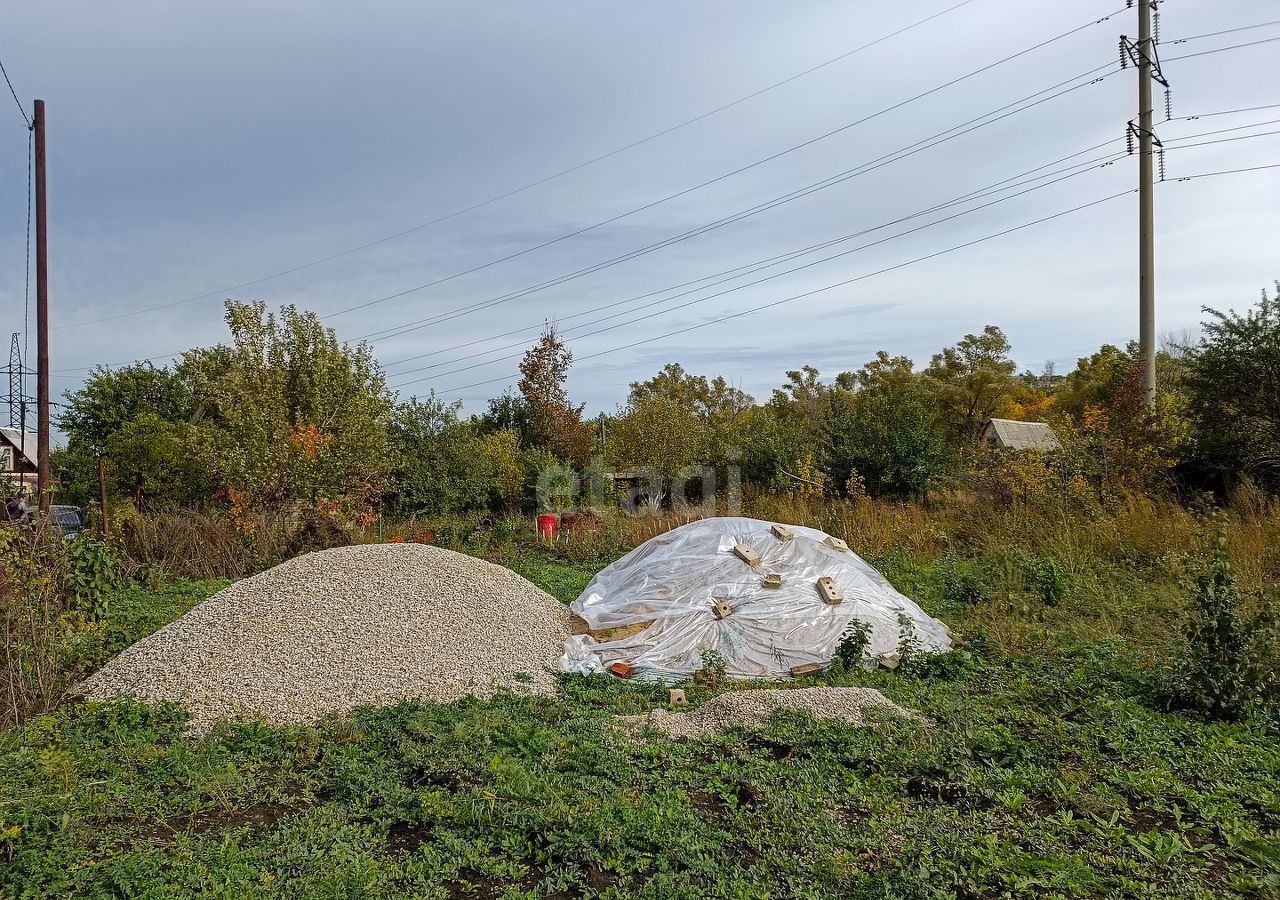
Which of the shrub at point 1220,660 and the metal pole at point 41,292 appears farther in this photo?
the metal pole at point 41,292

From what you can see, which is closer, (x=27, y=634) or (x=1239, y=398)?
(x=27, y=634)

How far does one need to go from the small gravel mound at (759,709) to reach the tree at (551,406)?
2100 cm

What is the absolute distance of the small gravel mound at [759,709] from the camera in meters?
4.66

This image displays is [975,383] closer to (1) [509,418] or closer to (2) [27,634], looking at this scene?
(1) [509,418]

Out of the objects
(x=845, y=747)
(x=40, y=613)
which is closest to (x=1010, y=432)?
(x=845, y=747)

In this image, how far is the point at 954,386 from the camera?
34.2m

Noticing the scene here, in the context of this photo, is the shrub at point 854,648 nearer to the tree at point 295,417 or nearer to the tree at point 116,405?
the tree at point 295,417

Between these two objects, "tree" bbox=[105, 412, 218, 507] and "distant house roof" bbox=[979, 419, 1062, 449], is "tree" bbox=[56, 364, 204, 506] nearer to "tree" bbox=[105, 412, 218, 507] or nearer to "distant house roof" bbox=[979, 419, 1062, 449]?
"tree" bbox=[105, 412, 218, 507]

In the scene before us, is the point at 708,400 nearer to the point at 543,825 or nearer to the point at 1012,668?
the point at 1012,668

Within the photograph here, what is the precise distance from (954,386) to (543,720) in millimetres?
32947

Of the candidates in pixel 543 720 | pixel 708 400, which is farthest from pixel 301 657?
pixel 708 400

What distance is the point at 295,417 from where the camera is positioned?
1525 cm

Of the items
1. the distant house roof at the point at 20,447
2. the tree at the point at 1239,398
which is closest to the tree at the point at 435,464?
the tree at the point at 1239,398

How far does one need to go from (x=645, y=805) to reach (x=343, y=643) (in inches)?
139
